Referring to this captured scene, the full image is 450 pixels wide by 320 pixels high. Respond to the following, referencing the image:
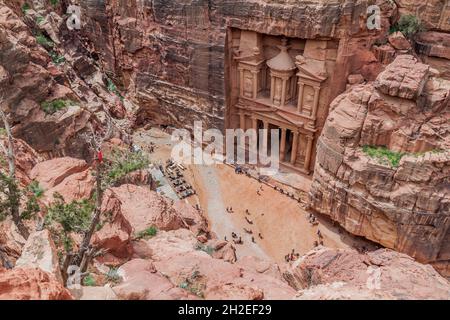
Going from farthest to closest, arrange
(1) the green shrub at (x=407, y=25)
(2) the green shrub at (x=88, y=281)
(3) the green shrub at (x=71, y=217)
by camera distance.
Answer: (1) the green shrub at (x=407, y=25) < (3) the green shrub at (x=71, y=217) < (2) the green shrub at (x=88, y=281)

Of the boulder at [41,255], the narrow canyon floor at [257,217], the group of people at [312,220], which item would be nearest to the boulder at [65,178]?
the boulder at [41,255]

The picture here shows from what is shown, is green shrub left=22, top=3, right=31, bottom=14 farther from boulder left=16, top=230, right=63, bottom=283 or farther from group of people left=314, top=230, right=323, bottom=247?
group of people left=314, top=230, right=323, bottom=247

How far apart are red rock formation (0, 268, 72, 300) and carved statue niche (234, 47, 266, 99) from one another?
18.2 meters

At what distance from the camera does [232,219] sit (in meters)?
21.6

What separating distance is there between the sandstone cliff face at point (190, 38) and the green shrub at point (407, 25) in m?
0.96

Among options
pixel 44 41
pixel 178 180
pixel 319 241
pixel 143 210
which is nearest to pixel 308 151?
pixel 319 241

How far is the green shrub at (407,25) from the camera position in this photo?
65.7 feet

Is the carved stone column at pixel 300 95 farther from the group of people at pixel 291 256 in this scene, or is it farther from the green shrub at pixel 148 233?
the green shrub at pixel 148 233

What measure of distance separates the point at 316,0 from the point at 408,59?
5.26 m

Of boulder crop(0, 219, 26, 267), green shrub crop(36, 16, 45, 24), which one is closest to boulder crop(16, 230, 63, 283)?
boulder crop(0, 219, 26, 267)

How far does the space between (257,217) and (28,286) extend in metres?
16.3

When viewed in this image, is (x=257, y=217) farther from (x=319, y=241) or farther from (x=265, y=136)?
(x=265, y=136)
